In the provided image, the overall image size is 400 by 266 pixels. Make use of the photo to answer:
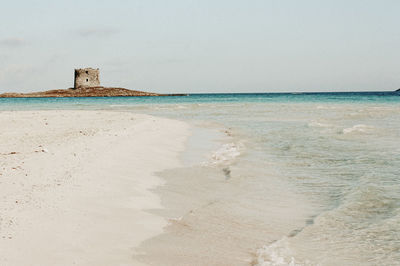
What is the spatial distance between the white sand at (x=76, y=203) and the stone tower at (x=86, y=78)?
111 meters

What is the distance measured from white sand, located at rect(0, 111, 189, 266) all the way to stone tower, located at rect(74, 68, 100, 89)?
111m

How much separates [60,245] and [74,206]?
1500 millimetres

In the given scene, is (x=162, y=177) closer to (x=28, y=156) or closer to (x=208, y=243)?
(x=28, y=156)

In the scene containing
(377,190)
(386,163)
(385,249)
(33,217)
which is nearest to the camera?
(385,249)

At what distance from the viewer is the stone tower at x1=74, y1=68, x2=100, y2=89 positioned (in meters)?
117

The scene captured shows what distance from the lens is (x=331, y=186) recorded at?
809 cm

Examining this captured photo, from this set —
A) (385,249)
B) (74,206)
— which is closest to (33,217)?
(74,206)

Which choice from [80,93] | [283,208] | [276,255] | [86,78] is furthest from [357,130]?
[86,78]

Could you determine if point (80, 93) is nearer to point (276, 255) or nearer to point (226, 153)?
point (226, 153)

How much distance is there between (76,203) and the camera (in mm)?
6098

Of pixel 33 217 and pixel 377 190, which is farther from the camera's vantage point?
pixel 377 190

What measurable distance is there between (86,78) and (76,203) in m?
118

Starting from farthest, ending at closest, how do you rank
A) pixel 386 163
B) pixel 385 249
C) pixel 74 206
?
pixel 386 163 < pixel 74 206 < pixel 385 249

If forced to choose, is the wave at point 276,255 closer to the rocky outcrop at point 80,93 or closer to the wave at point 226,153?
the wave at point 226,153
